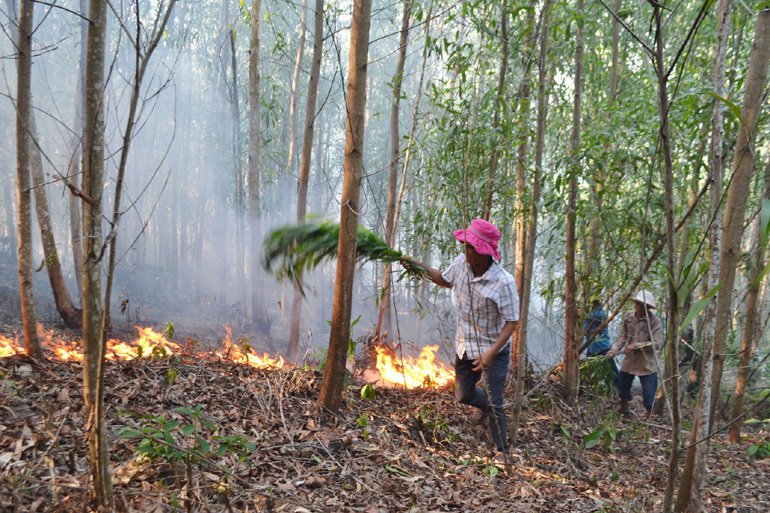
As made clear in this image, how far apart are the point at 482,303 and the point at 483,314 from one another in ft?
0.35

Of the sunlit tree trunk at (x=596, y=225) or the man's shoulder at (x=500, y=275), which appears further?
the sunlit tree trunk at (x=596, y=225)

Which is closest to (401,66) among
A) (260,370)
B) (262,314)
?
(260,370)

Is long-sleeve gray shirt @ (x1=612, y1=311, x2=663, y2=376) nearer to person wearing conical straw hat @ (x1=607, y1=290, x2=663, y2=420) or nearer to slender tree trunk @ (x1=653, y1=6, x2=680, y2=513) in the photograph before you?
person wearing conical straw hat @ (x1=607, y1=290, x2=663, y2=420)

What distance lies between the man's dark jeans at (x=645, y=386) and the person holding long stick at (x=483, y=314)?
8.88 ft

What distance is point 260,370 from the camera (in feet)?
13.8

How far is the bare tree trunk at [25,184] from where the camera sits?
11.0ft

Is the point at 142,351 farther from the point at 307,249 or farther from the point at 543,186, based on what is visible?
the point at 543,186

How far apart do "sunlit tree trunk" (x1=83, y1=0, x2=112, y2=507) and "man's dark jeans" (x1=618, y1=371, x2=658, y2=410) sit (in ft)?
18.6

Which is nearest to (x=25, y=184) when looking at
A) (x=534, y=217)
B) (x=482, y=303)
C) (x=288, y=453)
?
(x=288, y=453)

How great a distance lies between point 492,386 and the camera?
12.8 ft

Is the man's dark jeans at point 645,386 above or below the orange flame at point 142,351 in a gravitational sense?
below

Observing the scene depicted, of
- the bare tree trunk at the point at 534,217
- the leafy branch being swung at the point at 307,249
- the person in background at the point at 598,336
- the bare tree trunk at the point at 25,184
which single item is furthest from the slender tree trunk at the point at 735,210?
the bare tree trunk at the point at 25,184

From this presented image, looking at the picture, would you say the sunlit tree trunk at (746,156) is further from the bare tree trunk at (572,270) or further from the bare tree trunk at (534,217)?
the bare tree trunk at (572,270)

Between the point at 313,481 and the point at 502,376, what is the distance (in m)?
1.82
